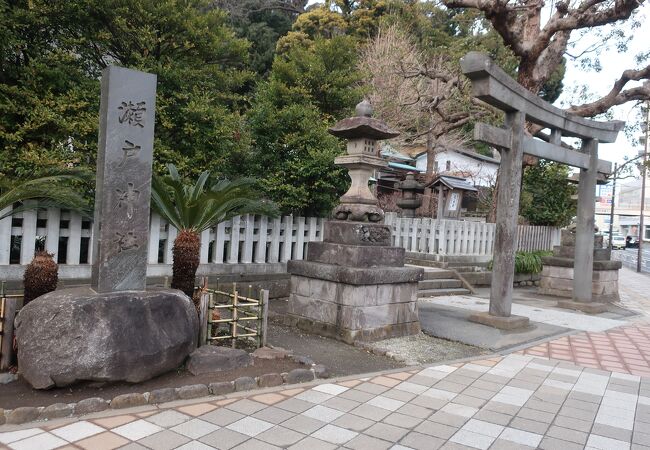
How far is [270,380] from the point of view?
4957mm

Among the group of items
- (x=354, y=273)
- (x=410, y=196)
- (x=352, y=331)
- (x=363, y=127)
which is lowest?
(x=352, y=331)

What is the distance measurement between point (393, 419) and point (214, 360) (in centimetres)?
196

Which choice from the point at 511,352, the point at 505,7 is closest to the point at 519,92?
the point at 511,352

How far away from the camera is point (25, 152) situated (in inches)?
291

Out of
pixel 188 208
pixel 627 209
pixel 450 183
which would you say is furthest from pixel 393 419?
pixel 627 209

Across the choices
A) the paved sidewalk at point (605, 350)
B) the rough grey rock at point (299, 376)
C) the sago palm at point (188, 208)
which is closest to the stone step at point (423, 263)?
the paved sidewalk at point (605, 350)

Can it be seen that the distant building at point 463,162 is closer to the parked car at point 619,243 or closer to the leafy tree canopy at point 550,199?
the leafy tree canopy at point 550,199

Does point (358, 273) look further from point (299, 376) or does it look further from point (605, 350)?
point (605, 350)

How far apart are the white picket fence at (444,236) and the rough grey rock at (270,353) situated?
9643 millimetres

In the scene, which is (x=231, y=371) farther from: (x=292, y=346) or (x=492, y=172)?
(x=492, y=172)

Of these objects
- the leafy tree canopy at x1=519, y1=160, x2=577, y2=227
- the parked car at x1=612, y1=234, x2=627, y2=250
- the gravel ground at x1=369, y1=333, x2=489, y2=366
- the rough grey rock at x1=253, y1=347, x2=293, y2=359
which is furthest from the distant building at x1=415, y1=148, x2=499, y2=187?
the parked car at x1=612, y1=234, x2=627, y2=250

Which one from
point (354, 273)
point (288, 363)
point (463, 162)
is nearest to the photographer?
point (288, 363)

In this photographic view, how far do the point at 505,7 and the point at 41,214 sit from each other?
12.5 meters

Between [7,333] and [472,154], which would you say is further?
[472,154]
